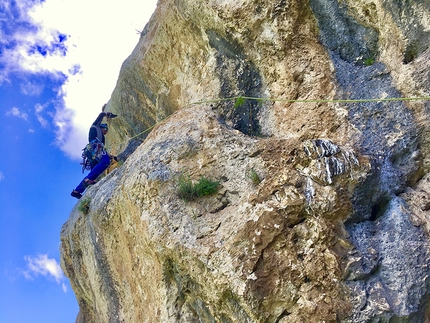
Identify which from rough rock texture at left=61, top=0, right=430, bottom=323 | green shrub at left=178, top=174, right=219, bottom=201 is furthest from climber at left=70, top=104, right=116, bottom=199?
green shrub at left=178, top=174, right=219, bottom=201

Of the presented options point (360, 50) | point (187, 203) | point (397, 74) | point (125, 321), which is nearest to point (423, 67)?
point (397, 74)

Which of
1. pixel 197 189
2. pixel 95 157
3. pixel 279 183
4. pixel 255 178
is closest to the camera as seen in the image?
pixel 279 183

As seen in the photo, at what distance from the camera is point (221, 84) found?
8.72 metres

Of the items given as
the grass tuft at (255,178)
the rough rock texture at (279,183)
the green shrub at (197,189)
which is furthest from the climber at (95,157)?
the grass tuft at (255,178)

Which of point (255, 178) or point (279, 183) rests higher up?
point (255, 178)

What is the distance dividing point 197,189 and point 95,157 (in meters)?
5.83

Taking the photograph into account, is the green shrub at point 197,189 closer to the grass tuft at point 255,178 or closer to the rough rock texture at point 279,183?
the rough rock texture at point 279,183

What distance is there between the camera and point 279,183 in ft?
19.3

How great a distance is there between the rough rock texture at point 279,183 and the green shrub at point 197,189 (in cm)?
12

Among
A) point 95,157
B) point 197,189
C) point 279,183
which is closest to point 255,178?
point 279,183

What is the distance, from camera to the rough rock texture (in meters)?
5.22

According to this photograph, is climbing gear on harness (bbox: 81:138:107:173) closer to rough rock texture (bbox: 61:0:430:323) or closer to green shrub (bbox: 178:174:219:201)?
rough rock texture (bbox: 61:0:430:323)

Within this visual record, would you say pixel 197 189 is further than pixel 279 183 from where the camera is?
Yes

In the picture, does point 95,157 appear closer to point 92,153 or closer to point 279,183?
point 92,153
